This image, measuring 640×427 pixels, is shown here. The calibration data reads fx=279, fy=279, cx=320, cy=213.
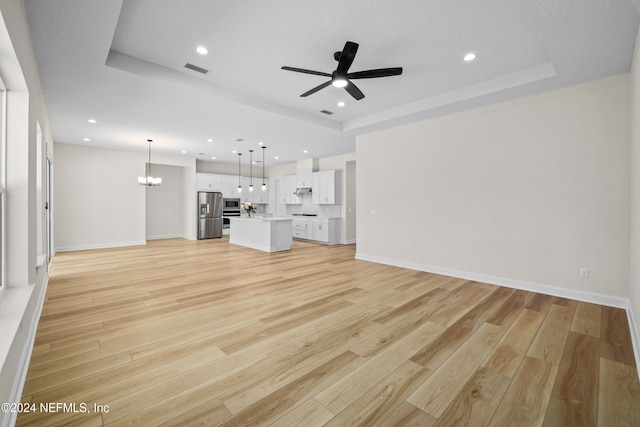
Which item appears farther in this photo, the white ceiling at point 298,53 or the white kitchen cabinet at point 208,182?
the white kitchen cabinet at point 208,182

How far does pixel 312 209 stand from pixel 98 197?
246 inches

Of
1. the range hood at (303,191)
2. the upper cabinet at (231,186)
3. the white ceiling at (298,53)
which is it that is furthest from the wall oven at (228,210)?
the white ceiling at (298,53)

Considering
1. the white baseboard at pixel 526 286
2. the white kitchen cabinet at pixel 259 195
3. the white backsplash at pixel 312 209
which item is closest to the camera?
the white baseboard at pixel 526 286

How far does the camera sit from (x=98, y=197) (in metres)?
7.69

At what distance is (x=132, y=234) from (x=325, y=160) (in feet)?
20.8

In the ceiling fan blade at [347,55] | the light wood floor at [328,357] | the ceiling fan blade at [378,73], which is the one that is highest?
the ceiling fan blade at [347,55]

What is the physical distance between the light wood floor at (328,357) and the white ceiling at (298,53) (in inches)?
111

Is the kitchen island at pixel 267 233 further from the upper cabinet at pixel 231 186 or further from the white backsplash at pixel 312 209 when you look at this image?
the upper cabinet at pixel 231 186

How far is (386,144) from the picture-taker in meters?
5.79

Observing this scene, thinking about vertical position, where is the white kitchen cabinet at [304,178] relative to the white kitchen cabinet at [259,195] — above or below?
above

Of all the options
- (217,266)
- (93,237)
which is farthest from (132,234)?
(217,266)

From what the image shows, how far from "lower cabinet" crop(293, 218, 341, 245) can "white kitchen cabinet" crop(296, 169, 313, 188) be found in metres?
1.20

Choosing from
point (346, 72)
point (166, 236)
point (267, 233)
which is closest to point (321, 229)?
point (267, 233)

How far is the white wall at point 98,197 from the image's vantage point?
7.21 metres
